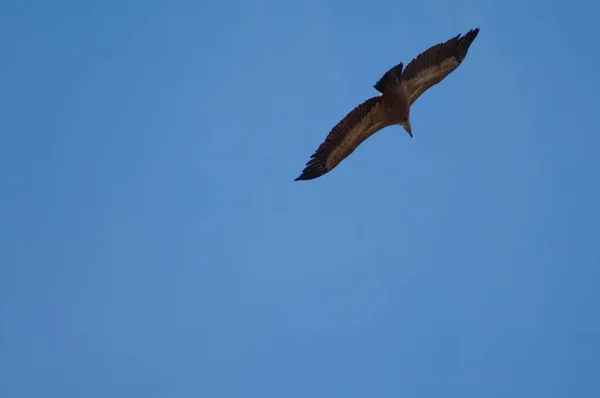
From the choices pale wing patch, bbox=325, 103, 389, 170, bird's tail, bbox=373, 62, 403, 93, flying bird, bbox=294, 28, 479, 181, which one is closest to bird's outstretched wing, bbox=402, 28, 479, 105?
flying bird, bbox=294, 28, 479, 181

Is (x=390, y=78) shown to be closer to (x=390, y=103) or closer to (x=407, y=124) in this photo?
(x=390, y=103)

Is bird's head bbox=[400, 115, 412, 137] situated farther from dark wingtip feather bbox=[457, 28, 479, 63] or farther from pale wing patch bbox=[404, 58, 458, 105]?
dark wingtip feather bbox=[457, 28, 479, 63]

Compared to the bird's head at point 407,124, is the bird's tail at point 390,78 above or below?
above

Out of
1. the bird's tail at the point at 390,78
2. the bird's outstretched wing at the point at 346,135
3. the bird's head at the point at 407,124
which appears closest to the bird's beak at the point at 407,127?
the bird's head at the point at 407,124

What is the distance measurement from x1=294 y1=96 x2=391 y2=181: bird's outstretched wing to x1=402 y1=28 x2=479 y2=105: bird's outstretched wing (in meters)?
0.89

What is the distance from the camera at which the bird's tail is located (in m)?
16.4

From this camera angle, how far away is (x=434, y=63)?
677 inches

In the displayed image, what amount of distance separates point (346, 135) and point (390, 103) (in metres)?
1.26

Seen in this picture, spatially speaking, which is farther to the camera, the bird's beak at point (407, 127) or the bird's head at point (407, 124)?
the bird's beak at point (407, 127)

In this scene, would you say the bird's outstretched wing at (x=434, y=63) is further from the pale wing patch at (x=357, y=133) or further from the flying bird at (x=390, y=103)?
the pale wing patch at (x=357, y=133)

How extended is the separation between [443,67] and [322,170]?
146 inches

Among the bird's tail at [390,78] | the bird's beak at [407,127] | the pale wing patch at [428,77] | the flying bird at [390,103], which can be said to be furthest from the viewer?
the bird's beak at [407,127]

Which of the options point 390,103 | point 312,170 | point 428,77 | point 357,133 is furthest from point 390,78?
point 312,170

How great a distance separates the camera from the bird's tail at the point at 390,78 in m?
16.4
